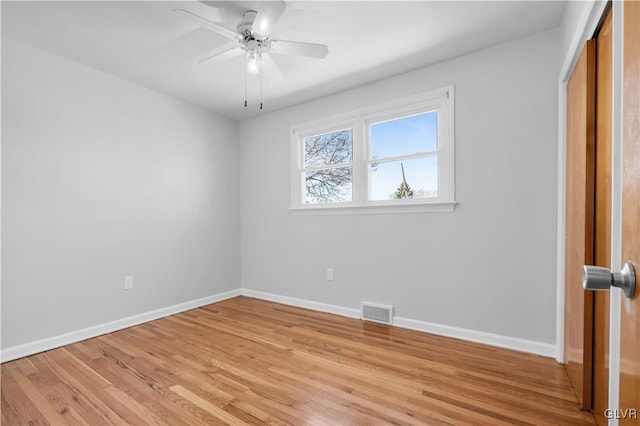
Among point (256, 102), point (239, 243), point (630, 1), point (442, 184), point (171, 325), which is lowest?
point (171, 325)

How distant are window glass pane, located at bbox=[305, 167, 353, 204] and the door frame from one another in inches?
74.0

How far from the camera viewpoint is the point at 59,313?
2607 mm

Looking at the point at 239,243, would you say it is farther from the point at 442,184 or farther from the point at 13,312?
the point at 442,184

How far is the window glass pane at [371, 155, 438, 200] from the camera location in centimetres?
288

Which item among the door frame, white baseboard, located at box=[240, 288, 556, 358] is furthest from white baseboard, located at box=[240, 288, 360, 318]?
the door frame

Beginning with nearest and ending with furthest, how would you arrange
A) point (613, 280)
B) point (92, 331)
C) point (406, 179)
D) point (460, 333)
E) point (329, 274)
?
point (613, 280) < point (460, 333) < point (92, 331) < point (406, 179) < point (329, 274)

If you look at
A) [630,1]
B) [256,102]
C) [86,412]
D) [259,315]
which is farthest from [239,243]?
[630,1]

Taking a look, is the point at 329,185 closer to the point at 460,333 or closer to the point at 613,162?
the point at 460,333

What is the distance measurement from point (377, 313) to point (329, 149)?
6.41 feet

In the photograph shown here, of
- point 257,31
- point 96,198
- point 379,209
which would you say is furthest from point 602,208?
point 96,198

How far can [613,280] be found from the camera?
0.57 m

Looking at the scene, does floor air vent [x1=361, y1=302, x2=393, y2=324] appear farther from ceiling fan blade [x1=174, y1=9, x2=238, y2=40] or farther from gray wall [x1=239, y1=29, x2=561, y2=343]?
ceiling fan blade [x1=174, y1=9, x2=238, y2=40]

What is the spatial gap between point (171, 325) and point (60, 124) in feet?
7.04

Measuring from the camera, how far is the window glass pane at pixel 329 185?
11.3 feet
